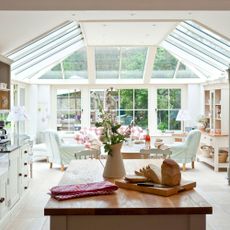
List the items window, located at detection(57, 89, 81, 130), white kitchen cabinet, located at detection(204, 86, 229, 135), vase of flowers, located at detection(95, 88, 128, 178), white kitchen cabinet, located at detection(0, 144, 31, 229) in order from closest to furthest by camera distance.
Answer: vase of flowers, located at detection(95, 88, 128, 178), white kitchen cabinet, located at detection(0, 144, 31, 229), white kitchen cabinet, located at detection(204, 86, 229, 135), window, located at detection(57, 89, 81, 130)

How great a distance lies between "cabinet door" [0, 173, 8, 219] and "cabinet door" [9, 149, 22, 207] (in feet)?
0.83

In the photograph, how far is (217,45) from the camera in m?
8.18

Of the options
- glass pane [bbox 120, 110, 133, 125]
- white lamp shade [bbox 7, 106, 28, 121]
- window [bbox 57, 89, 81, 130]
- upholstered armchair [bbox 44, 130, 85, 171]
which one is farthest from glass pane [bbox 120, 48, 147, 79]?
white lamp shade [bbox 7, 106, 28, 121]

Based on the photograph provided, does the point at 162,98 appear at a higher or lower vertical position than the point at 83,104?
higher

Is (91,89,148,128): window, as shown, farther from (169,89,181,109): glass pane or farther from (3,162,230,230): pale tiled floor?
(3,162,230,230): pale tiled floor

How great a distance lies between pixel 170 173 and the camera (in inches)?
94.2

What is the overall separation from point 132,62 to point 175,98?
1.79m

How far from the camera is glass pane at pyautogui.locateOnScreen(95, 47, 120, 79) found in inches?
398

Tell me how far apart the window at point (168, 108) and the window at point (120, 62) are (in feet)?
3.01

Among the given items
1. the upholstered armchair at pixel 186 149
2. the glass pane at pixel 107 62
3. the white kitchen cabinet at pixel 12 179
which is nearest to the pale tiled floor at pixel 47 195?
the white kitchen cabinet at pixel 12 179

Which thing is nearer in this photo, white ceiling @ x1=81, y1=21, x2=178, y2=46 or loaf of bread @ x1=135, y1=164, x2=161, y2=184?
loaf of bread @ x1=135, y1=164, x2=161, y2=184

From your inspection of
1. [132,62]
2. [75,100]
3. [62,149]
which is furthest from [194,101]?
[62,149]

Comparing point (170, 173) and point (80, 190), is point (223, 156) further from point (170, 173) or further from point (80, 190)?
point (80, 190)

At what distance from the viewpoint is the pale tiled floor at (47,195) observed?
185 inches
